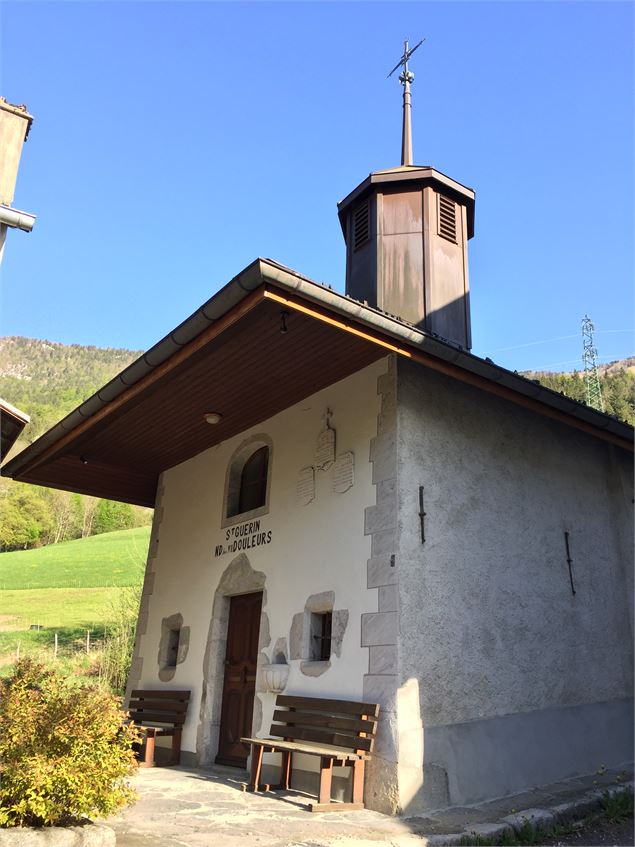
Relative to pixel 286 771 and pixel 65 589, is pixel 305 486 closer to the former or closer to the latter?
pixel 286 771

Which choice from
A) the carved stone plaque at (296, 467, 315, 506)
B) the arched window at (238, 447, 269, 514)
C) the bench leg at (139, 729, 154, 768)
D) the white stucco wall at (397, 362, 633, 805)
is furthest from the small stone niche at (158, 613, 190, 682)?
the white stucco wall at (397, 362, 633, 805)

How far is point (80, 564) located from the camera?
126 feet

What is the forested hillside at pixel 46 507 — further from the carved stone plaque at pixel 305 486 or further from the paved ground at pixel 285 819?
the paved ground at pixel 285 819

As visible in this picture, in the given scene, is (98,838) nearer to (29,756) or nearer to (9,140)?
(29,756)

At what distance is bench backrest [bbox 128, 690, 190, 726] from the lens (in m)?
8.48

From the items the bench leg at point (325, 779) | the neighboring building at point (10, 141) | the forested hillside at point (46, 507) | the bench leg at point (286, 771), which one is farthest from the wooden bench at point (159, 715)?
the forested hillside at point (46, 507)

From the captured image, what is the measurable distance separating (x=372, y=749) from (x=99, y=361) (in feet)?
356

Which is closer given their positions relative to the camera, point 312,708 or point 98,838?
point 98,838

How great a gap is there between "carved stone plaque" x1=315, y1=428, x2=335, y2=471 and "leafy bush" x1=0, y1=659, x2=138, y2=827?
3.57 meters

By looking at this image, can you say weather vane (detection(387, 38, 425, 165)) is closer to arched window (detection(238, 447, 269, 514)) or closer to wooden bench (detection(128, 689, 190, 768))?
arched window (detection(238, 447, 269, 514))

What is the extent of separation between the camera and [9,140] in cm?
791

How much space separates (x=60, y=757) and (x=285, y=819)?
2.02 m

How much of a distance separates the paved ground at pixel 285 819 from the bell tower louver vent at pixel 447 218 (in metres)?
6.29

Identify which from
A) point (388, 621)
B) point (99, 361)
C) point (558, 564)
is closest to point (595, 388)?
point (558, 564)
